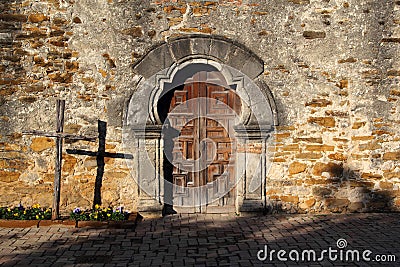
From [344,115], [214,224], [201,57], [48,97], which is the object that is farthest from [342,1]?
[48,97]

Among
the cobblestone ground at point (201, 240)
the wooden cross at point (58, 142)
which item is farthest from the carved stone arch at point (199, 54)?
the cobblestone ground at point (201, 240)

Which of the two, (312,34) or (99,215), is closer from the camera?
(99,215)

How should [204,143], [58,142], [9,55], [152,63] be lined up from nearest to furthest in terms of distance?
[58,142] → [9,55] → [152,63] → [204,143]

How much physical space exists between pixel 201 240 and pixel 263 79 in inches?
107

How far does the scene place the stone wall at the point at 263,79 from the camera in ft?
22.6

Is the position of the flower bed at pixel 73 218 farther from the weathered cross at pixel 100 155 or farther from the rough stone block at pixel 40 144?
the rough stone block at pixel 40 144

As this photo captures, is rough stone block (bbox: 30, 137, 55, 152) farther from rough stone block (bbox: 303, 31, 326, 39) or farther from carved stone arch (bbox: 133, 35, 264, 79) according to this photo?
rough stone block (bbox: 303, 31, 326, 39)

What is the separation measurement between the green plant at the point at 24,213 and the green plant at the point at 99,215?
395 millimetres

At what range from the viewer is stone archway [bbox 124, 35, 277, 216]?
22.9ft

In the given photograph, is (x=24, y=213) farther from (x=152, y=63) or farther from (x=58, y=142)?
(x=152, y=63)

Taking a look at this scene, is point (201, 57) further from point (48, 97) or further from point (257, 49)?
point (48, 97)

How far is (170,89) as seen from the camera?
23.6 feet

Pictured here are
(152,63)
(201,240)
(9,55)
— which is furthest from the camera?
(152,63)

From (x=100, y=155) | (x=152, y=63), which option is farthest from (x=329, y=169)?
(x=100, y=155)
